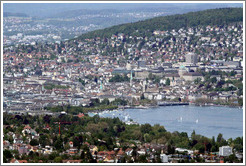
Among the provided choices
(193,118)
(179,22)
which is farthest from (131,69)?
(193,118)

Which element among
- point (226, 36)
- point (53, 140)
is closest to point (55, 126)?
point (53, 140)

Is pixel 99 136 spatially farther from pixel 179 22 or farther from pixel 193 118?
pixel 179 22

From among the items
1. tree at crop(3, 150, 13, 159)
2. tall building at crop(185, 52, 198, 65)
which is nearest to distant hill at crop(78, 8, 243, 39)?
tall building at crop(185, 52, 198, 65)

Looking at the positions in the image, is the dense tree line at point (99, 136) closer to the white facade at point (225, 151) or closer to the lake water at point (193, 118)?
the white facade at point (225, 151)

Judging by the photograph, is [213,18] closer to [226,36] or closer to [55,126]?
[226,36]

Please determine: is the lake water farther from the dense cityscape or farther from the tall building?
the tall building

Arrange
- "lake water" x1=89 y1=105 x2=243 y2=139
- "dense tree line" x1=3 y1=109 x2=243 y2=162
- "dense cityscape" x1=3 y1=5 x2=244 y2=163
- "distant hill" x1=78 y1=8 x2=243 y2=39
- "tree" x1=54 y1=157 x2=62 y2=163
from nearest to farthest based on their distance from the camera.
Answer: "tree" x1=54 y1=157 x2=62 y2=163 → "dense cityscape" x1=3 y1=5 x2=244 y2=163 → "dense tree line" x1=3 y1=109 x2=243 y2=162 → "lake water" x1=89 y1=105 x2=243 y2=139 → "distant hill" x1=78 y1=8 x2=243 y2=39
